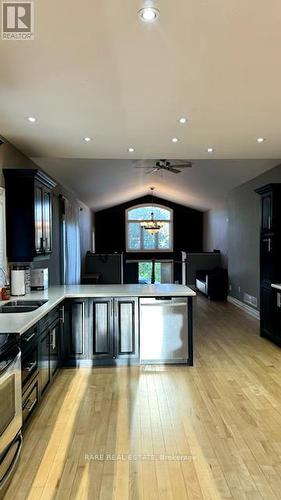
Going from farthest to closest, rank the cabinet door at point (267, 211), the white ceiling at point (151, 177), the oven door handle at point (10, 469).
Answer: the white ceiling at point (151, 177) → the cabinet door at point (267, 211) → the oven door handle at point (10, 469)

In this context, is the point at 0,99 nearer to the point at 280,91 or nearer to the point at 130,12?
the point at 130,12

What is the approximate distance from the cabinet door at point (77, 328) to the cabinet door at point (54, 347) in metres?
0.32

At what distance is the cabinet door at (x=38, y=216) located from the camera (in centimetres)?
426

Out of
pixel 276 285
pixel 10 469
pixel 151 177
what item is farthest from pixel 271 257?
pixel 151 177

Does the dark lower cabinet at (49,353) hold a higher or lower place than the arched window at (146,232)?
lower

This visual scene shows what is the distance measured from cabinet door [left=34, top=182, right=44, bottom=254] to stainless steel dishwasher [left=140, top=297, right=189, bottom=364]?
1378 millimetres

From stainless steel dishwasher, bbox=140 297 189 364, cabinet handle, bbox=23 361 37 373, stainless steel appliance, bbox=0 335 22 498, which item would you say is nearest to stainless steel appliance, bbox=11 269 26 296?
cabinet handle, bbox=23 361 37 373

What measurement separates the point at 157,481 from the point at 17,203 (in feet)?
10.1

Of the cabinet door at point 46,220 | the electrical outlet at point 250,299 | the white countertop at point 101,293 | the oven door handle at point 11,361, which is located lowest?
the electrical outlet at point 250,299

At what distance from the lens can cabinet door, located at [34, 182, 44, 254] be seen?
4259mm

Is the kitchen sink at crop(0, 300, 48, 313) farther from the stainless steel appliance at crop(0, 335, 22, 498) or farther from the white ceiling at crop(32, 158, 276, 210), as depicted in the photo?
the white ceiling at crop(32, 158, 276, 210)

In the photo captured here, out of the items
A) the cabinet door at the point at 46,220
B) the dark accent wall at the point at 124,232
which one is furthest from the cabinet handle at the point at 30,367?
the dark accent wall at the point at 124,232

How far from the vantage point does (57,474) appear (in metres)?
2.36

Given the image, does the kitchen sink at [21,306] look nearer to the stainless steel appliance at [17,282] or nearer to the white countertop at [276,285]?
the stainless steel appliance at [17,282]
